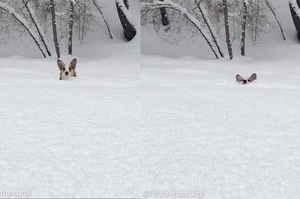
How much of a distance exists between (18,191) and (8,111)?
1.79 m

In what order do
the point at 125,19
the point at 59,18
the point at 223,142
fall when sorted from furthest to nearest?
the point at 59,18, the point at 125,19, the point at 223,142

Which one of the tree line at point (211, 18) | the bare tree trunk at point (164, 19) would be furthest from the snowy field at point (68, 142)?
the bare tree trunk at point (164, 19)

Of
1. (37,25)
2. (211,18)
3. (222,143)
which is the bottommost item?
(222,143)

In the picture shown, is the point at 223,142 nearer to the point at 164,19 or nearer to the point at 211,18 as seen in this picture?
the point at 211,18

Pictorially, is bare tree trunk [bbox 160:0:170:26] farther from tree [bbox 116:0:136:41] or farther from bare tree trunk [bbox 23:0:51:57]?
bare tree trunk [bbox 23:0:51:57]

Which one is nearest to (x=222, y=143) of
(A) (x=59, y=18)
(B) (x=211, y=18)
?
(B) (x=211, y=18)

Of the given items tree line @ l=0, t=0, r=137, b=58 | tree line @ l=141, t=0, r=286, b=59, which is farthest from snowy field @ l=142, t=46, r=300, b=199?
tree line @ l=0, t=0, r=137, b=58

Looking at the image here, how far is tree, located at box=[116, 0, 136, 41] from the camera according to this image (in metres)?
11.5

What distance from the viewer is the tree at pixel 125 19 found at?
452 inches

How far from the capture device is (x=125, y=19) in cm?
1161

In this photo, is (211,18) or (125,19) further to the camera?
(125,19)

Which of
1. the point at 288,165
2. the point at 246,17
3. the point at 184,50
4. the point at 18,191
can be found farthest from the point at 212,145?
the point at 184,50

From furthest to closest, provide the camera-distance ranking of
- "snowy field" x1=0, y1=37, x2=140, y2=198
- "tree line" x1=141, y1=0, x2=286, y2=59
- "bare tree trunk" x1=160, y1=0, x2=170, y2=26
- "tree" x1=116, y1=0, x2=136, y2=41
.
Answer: "bare tree trunk" x1=160, y1=0, x2=170, y2=26
"tree" x1=116, y1=0, x2=136, y2=41
"tree line" x1=141, y1=0, x2=286, y2=59
"snowy field" x1=0, y1=37, x2=140, y2=198

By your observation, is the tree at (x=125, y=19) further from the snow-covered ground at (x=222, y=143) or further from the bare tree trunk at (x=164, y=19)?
the snow-covered ground at (x=222, y=143)
